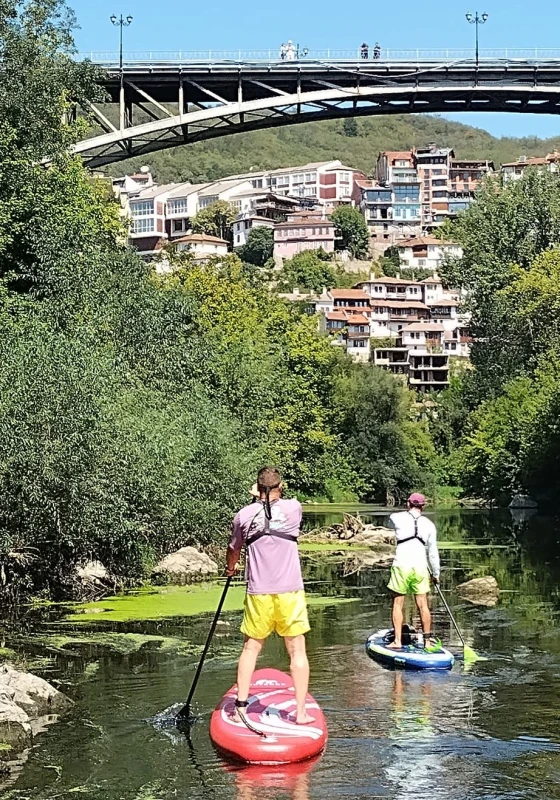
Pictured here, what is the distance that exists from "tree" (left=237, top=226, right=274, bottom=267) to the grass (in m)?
129

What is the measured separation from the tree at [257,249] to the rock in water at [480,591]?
128 m

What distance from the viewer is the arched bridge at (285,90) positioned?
144 ft

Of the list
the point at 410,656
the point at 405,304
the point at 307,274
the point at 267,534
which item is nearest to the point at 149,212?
the point at 307,274

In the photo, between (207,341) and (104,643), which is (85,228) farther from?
(104,643)

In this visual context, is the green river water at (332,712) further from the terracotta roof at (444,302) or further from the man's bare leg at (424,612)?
the terracotta roof at (444,302)

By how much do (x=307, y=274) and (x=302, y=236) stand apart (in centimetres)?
1431

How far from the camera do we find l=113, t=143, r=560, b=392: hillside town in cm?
11456

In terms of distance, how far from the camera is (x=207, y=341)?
33438 millimetres

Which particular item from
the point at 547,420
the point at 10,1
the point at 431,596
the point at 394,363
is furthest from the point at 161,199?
the point at 431,596

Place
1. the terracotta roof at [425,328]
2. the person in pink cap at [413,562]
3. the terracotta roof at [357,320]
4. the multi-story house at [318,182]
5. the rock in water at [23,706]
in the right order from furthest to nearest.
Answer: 1. the multi-story house at [318,182]
2. the terracotta roof at [357,320]
3. the terracotta roof at [425,328]
4. the person in pink cap at [413,562]
5. the rock in water at [23,706]

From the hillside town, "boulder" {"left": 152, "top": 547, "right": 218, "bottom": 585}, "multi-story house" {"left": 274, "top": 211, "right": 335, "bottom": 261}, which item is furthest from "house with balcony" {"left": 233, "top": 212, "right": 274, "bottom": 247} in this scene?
"boulder" {"left": 152, "top": 547, "right": 218, "bottom": 585}

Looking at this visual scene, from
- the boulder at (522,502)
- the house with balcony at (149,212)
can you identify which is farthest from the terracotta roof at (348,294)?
the boulder at (522,502)

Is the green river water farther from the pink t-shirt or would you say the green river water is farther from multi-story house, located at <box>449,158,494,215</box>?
multi-story house, located at <box>449,158,494,215</box>

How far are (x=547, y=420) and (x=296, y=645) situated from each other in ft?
129
